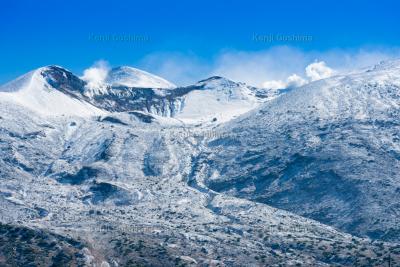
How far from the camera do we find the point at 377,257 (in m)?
157

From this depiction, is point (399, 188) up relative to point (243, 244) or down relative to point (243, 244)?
up

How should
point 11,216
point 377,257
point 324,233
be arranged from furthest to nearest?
1. point 11,216
2. point 324,233
3. point 377,257

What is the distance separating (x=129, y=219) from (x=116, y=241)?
2300cm

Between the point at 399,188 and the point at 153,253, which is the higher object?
the point at 399,188

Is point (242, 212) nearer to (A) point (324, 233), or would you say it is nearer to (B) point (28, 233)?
(A) point (324, 233)

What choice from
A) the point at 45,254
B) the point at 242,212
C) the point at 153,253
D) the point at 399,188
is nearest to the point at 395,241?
the point at 399,188

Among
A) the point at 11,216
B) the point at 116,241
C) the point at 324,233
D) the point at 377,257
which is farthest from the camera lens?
the point at 11,216

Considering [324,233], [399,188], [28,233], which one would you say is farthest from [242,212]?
[28,233]

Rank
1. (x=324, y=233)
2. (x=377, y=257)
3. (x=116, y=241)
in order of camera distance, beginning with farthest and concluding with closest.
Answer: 1. (x=324, y=233)
2. (x=116, y=241)
3. (x=377, y=257)

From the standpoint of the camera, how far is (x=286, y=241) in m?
172

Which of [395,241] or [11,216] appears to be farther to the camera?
[11,216]

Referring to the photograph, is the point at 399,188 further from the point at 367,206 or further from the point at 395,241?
the point at 395,241

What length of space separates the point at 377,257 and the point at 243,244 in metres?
30.1

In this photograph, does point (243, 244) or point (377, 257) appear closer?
point (377, 257)
